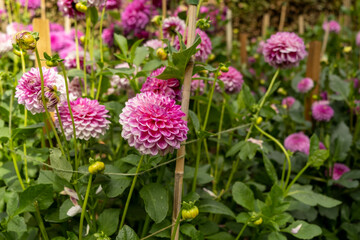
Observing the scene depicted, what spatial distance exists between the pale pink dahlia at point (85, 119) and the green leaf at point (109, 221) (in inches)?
7.0

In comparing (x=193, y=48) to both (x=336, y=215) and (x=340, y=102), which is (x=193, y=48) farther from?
(x=340, y=102)

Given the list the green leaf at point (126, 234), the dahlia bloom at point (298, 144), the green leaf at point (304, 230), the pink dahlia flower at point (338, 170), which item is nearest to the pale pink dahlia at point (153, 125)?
the green leaf at point (126, 234)

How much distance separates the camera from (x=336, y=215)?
116 cm

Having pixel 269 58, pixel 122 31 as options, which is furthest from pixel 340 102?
pixel 122 31

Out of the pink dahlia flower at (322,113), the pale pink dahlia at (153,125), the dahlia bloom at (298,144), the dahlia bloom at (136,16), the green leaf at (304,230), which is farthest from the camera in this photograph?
the dahlia bloom at (136,16)

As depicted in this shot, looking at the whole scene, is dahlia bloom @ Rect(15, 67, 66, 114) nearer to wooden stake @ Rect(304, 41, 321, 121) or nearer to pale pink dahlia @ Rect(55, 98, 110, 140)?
pale pink dahlia @ Rect(55, 98, 110, 140)

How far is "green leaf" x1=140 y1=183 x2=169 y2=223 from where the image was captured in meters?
0.66

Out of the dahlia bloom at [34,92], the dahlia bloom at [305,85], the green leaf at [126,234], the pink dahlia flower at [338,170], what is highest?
the dahlia bloom at [34,92]

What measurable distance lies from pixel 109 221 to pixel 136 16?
1009 millimetres

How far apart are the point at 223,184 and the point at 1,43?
0.83 meters

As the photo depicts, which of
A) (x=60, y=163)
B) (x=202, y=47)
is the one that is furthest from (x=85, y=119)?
(x=202, y=47)

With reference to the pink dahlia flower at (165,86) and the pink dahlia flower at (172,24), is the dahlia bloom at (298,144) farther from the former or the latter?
the pink dahlia flower at (165,86)

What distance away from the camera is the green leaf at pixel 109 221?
0.72 meters

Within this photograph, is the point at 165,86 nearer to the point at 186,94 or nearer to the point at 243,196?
the point at 186,94
